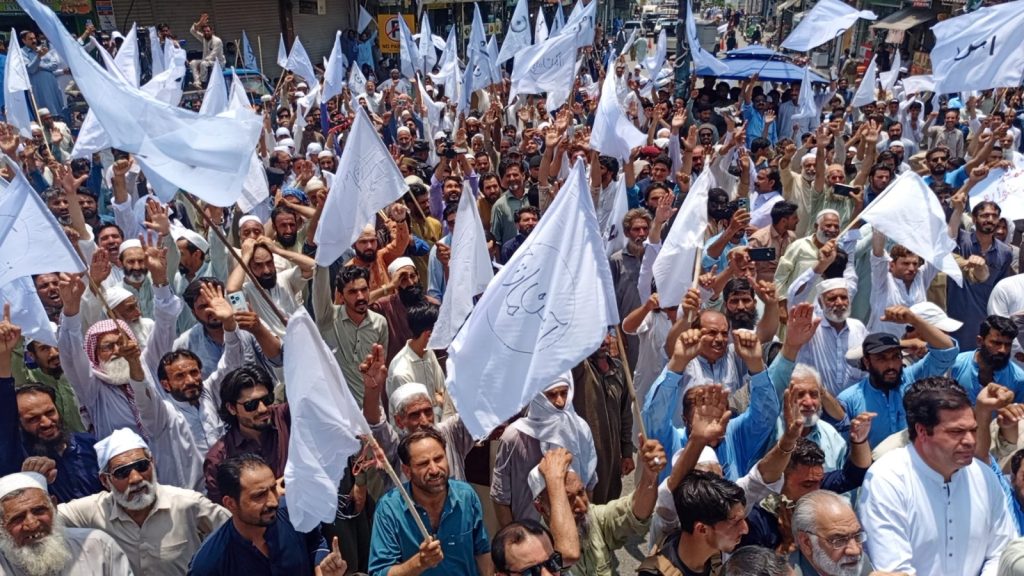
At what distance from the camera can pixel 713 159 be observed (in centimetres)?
845

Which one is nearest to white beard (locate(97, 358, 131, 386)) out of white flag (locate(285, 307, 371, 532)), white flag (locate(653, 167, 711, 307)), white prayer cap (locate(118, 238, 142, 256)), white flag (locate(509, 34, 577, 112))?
white flag (locate(285, 307, 371, 532))

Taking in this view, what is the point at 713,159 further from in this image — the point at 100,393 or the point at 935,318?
the point at 100,393

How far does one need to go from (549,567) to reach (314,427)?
0.98 meters

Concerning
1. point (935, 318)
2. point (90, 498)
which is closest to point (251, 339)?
point (90, 498)

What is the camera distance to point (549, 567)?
2.74 metres

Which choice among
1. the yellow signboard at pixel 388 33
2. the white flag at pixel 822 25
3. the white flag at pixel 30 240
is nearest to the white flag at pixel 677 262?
the white flag at pixel 30 240

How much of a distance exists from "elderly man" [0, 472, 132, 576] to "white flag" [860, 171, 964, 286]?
4.12 meters

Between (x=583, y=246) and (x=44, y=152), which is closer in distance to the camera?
(x=583, y=246)

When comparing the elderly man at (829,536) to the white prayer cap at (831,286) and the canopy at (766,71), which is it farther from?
the canopy at (766,71)

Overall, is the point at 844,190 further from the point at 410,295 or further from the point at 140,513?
the point at 140,513

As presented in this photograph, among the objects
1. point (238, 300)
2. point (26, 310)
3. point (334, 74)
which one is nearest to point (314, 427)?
point (26, 310)

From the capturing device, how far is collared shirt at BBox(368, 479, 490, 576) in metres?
3.04

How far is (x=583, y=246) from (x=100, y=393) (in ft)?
8.10

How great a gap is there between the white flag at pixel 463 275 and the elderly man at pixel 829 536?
1.91m
